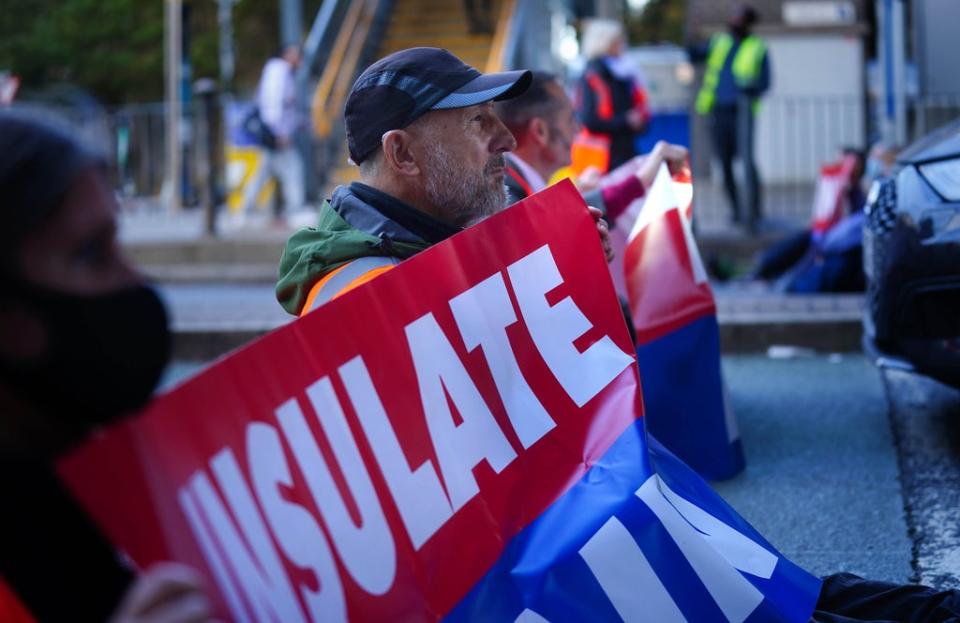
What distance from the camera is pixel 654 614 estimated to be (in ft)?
8.26

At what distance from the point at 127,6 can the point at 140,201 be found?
1627 centimetres

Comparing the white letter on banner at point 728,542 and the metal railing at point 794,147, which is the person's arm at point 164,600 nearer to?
the white letter on banner at point 728,542

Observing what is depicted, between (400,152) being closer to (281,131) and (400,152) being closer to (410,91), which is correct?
(410,91)

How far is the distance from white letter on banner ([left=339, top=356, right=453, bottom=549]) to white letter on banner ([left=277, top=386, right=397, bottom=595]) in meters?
0.05

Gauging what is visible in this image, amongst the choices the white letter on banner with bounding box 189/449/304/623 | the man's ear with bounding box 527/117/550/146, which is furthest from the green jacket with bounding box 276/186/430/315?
the man's ear with bounding box 527/117/550/146

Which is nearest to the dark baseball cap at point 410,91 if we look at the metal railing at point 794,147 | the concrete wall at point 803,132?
the metal railing at point 794,147

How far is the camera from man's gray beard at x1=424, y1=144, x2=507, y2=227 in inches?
127

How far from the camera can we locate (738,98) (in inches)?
493

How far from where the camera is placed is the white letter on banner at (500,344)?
2.53 metres

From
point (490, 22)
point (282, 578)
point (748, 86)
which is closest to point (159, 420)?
point (282, 578)

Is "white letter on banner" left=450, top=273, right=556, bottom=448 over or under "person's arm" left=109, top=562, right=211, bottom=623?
under

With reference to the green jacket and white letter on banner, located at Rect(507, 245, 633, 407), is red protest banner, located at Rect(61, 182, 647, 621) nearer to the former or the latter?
white letter on banner, located at Rect(507, 245, 633, 407)

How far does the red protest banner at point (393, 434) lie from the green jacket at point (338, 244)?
1.22 ft

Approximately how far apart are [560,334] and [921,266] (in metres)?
2.58
